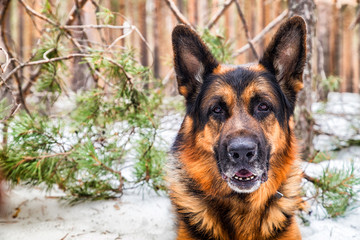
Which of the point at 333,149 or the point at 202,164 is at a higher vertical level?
the point at 202,164

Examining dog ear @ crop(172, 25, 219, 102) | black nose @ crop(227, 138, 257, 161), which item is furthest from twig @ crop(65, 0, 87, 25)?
black nose @ crop(227, 138, 257, 161)

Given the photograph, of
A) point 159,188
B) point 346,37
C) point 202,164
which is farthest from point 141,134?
point 346,37

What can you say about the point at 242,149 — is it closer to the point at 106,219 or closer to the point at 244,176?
the point at 244,176

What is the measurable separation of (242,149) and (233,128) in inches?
10.8

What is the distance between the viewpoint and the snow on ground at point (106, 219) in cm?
329

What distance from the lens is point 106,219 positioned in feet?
12.3

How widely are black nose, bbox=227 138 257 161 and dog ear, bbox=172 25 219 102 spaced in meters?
1.00

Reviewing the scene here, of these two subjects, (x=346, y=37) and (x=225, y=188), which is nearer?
(x=225, y=188)

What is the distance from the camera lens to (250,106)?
291 centimetres

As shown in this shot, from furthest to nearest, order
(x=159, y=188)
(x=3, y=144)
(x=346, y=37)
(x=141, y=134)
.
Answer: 1. (x=346, y=37)
2. (x=159, y=188)
3. (x=141, y=134)
4. (x=3, y=144)

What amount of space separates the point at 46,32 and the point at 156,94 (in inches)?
67.4

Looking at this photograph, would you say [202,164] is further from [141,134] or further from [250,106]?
[141,134]

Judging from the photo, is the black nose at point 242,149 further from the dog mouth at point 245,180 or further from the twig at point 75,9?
the twig at point 75,9

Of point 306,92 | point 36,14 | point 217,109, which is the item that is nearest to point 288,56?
point 217,109
